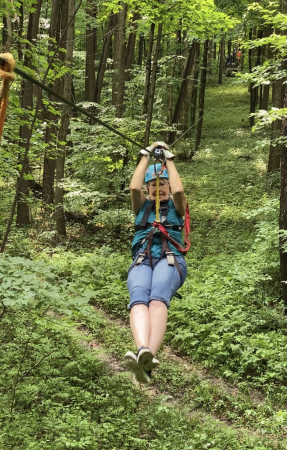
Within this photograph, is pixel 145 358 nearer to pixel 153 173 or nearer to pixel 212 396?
pixel 153 173

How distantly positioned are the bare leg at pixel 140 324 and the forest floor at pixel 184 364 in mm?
1180

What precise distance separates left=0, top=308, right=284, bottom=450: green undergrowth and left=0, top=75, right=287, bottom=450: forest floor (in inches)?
0.5

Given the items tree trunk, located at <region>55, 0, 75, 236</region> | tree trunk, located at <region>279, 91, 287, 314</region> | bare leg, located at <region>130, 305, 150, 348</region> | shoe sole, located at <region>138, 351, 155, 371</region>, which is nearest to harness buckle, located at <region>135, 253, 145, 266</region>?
bare leg, located at <region>130, 305, 150, 348</region>

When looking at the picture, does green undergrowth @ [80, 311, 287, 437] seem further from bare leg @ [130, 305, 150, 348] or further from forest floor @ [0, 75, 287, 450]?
bare leg @ [130, 305, 150, 348]

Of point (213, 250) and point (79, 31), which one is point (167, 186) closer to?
point (213, 250)

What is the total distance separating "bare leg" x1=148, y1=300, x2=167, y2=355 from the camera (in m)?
2.94

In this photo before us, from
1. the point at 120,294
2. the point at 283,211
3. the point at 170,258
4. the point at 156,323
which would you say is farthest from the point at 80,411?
the point at 283,211

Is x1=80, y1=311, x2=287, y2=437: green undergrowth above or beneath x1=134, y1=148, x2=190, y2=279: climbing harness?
beneath

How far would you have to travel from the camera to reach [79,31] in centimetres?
1395

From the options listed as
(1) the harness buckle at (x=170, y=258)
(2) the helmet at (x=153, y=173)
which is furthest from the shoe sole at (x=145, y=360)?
(2) the helmet at (x=153, y=173)

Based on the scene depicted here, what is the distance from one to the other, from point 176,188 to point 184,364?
286 cm

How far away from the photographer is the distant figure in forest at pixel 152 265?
2928 mm

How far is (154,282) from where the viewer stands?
331cm

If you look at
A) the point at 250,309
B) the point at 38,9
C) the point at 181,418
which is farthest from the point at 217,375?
the point at 38,9
